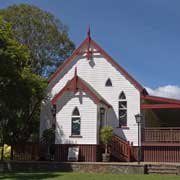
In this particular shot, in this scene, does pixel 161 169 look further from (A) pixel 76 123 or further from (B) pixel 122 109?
(A) pixel 76 123

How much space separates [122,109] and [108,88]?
5.90 feet

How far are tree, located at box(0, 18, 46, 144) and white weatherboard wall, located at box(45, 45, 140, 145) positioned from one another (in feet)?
6.35

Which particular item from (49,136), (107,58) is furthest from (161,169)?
(107,58)

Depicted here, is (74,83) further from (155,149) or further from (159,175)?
(159,175)

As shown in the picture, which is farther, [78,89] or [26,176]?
[78,89]

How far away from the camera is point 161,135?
26.6 metres

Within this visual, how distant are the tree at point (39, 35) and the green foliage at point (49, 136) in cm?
1685

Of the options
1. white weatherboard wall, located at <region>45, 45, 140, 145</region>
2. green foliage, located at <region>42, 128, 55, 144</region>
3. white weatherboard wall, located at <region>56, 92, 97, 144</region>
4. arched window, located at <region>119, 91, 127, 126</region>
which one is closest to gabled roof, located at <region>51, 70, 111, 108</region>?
white weatherboard wall, located at <region>56, 92, 97, 144</region>

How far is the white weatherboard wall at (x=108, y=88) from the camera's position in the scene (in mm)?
27516

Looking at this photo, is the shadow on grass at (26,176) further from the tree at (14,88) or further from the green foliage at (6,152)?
the green foliage at (6,152)

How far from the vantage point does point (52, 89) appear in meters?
29.9

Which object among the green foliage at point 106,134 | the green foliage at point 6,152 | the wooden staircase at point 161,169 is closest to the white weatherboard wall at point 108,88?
the green foliage at point 106,134

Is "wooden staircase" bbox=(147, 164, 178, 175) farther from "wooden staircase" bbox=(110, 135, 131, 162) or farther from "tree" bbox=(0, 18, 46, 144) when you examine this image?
"tree" bbox=(0, 18, 46, 144)

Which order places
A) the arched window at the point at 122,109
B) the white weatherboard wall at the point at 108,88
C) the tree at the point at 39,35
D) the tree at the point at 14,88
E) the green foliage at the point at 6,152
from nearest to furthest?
the tree at the point at 14,88, the white weatherboard wall at the point at 108,88, the arched window at the point at 122,109, the green foliage at the point at 6,152, the tree at the point at 39,35
